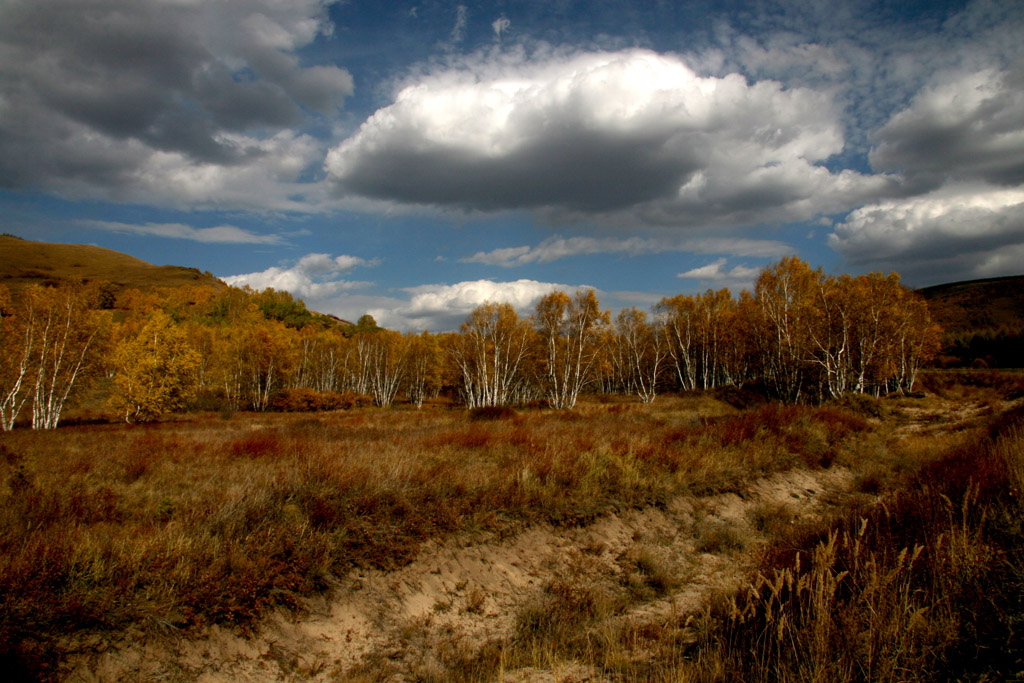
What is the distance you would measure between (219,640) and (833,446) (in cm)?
1860

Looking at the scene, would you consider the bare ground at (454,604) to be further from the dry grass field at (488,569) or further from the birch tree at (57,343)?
the birch tree at (57,343)

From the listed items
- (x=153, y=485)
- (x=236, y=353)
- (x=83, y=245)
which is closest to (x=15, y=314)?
(x=236, y=353)

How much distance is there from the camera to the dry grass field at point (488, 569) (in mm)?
4074

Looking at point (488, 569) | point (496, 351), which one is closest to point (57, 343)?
point (496, 351)

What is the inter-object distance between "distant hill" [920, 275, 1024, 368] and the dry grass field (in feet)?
186

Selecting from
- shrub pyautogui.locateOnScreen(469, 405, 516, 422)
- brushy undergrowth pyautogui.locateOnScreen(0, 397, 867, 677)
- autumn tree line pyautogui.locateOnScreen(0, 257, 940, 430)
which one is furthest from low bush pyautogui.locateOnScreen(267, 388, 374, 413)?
brushy undergrowth pyautogui.locateOnScreen(0, 397, 867, 677)

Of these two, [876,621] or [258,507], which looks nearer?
[876,621]

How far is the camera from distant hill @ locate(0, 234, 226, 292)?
131 meters

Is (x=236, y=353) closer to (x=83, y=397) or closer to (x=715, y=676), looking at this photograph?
(x=83, y=397)

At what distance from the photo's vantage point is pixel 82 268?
15488 cm

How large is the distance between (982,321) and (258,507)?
118299mm

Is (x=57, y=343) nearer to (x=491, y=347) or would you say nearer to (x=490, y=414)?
(x=490, y=414)

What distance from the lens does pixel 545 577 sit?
25.2 feet

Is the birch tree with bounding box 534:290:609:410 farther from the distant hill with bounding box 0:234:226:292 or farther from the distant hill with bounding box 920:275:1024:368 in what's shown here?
the distant hill with bounding box 0:234:226:292
